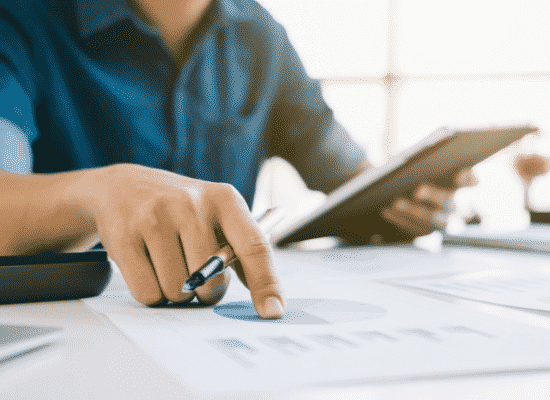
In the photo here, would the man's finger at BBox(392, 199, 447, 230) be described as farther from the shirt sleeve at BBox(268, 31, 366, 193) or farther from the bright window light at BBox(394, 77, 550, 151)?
the bright window light at BBox(394, 77, 550, 151)

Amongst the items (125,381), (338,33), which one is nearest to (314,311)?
(125,381)

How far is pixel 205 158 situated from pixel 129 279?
0.76m

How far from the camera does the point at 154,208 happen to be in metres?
0.35

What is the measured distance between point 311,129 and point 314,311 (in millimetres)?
987

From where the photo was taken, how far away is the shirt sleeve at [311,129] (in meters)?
1.27

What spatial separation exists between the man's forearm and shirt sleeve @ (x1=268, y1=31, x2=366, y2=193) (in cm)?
87

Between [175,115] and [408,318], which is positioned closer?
[408,318]

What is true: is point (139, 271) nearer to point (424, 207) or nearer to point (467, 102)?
point (424, 207)

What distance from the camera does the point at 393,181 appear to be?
2.35 feet

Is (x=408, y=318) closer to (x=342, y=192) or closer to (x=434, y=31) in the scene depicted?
(x=342, y=192)

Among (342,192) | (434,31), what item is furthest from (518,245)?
(434,31)

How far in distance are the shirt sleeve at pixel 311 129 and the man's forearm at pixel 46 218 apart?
87 cm

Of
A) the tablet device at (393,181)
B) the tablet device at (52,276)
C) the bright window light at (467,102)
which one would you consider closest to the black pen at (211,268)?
the tablet device at (52,276)

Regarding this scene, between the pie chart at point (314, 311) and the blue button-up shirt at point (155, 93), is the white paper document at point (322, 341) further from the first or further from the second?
the blue button-up shirt at point (155, 93)
